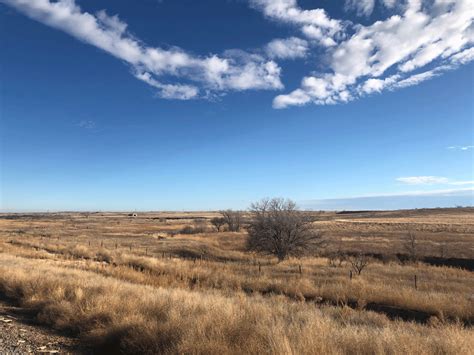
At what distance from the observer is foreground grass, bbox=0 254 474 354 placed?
6285 millimetres

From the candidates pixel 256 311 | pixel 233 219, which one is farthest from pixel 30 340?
pixel 233 219

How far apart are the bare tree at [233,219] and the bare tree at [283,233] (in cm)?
3634

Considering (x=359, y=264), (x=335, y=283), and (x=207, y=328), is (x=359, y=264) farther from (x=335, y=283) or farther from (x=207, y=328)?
(x=207, y=328)

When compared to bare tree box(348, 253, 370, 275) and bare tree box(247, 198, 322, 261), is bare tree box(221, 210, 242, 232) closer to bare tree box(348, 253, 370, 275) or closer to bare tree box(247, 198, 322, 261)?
bare tree box(247, 198, 322, 261)

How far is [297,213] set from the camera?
106ft

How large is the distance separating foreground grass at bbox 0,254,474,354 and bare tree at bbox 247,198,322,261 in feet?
60.7

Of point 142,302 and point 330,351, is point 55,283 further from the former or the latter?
point 330,351

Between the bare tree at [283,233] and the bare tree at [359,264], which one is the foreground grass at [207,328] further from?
the bare tree at [283,233]

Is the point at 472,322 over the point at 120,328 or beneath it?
beneath

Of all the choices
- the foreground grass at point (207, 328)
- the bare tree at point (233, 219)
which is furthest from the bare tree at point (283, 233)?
the bare tree at point (233, 219)

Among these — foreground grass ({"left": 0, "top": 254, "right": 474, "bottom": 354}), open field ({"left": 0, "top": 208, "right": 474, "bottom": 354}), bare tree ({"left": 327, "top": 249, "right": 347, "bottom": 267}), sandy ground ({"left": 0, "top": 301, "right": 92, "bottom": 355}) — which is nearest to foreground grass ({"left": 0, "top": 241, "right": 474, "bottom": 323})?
open field ({"left": 0, "top": 208, "right": 474, "bottom": 354})

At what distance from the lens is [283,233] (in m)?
30.8

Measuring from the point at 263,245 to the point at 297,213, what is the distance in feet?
13.1

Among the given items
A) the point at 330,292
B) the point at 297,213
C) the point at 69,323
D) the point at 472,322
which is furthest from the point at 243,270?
the point at 69,323
